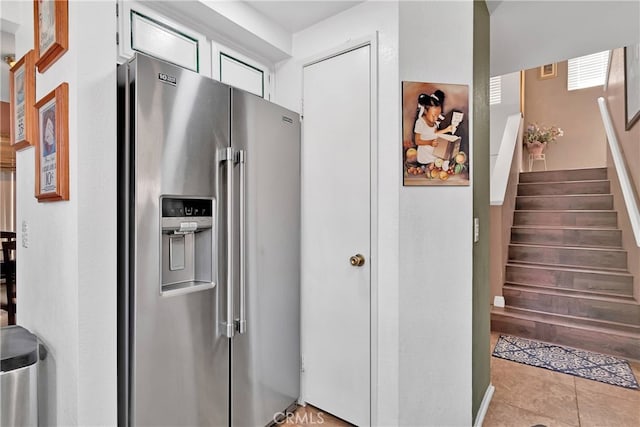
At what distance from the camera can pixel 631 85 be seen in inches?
126

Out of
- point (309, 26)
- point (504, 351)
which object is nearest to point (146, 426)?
point (309, 26)

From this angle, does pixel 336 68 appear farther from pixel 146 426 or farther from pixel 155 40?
pixel 146 426

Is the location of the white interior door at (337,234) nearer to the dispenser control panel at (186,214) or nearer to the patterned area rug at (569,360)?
the dispenser control panel at (186,214)

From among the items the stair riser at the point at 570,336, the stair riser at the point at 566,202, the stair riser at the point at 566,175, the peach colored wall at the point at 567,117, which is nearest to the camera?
the stair riser at the point at 570,336

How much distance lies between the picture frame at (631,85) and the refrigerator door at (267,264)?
3158 millimetres

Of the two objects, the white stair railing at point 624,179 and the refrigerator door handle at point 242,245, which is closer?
the refrigerator door handle at point 242,245

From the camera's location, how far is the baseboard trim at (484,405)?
1933 mm

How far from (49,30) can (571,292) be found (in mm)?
4375

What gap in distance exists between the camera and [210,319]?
1.56 m

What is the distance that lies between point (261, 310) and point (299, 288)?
1.17ft

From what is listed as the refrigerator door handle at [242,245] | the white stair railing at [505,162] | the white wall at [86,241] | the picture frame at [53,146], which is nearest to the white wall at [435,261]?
the refrigerator door handle at [242,245]

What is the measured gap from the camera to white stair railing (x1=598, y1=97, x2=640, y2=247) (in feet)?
9.14

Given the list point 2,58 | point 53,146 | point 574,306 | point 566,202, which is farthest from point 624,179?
point 2,58

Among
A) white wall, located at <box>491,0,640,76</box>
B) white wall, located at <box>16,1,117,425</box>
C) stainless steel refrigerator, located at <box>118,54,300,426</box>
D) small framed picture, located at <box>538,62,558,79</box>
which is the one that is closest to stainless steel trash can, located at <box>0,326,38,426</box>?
white wall, located at <box>16,1,117,425</box>
